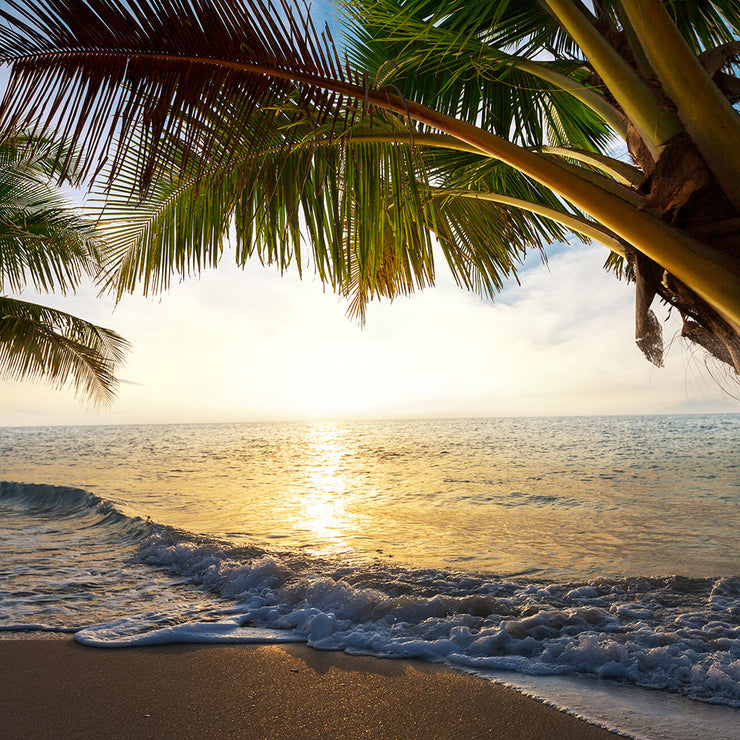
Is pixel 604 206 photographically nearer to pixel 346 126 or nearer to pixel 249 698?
pixel 346 126

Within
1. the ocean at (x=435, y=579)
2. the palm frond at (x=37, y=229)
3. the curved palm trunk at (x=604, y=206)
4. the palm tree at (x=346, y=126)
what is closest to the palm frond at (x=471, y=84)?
the palm tree at (x=346, y=126)

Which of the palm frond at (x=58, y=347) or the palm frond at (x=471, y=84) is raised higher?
the palm frond at (x=471, y=84)

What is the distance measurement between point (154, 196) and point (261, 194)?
92 cm

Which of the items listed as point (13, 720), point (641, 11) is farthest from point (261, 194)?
point (13, 720)

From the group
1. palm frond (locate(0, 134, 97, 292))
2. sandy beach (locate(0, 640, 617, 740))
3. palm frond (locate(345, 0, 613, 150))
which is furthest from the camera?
palm frond (locate(0, 134, 97, 292))

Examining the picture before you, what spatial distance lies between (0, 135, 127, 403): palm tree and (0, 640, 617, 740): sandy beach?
26.6 ft

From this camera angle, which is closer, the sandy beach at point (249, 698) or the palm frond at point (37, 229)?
the sandy beach at point (249, 698)

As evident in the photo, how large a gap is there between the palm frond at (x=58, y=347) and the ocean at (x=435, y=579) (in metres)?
2.18

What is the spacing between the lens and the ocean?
2.74 meters

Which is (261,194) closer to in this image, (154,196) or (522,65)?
(154,196)

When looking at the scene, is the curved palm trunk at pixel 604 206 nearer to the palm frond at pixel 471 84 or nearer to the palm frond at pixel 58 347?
the palm frond at pixel 471 84

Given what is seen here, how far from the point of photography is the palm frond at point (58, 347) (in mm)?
9820

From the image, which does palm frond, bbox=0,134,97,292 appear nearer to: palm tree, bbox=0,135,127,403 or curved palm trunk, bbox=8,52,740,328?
palm tree, bbox=0,135,127,403

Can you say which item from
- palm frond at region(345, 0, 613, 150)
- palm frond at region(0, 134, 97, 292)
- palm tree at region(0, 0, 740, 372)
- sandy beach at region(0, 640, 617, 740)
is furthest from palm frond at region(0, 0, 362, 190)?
palm frond at region(0, 134, 97, 292)
